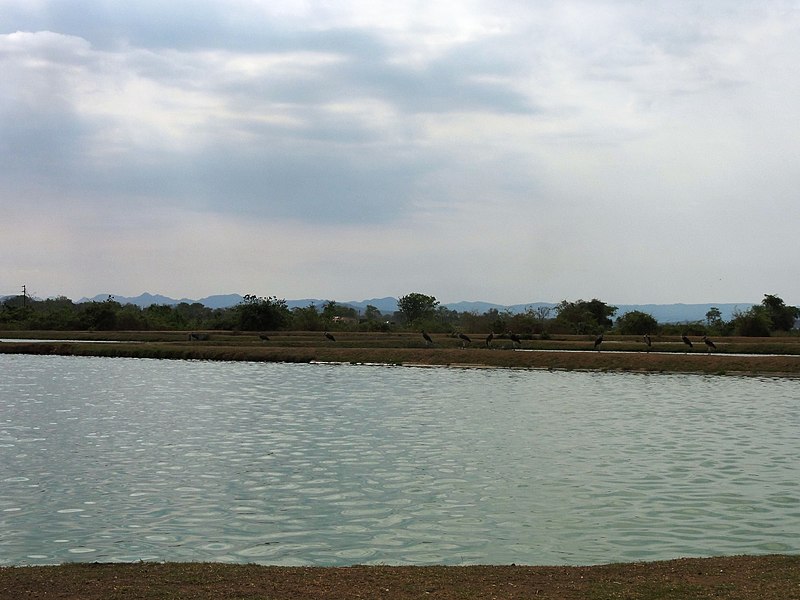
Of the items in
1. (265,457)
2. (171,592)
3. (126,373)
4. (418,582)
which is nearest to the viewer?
(171,592)

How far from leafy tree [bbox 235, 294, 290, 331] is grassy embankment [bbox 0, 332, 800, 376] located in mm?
12675

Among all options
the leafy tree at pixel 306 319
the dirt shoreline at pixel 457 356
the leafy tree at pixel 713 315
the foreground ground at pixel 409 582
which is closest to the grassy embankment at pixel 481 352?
the dirt shoreline at pixel 457 356

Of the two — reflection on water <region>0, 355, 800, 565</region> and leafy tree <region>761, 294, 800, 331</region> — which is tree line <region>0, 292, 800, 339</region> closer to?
leafy tree <region>761, 294, 800, 331</region>

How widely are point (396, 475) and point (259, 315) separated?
216 ft

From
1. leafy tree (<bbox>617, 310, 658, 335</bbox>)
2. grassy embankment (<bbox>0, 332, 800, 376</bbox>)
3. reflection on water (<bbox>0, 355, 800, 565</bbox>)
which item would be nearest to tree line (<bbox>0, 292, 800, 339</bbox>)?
leafy tree (<bbox>617, 310, 658, 335</bbox>)

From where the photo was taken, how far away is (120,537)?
13.7m

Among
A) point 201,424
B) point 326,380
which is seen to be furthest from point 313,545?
point 326,380

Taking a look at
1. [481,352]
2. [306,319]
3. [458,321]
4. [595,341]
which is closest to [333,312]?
[306,319]

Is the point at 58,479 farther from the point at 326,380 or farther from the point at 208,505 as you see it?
the point at 326,380

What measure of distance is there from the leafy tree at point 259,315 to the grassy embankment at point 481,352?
12.7 m

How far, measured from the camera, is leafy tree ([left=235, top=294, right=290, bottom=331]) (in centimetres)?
8331

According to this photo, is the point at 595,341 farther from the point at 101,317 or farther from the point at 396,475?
the point at 101,317

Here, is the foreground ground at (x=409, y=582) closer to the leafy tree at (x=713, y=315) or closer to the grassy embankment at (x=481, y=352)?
the grassy embankment at (x=481, y=352)

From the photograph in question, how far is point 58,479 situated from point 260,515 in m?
5.88
